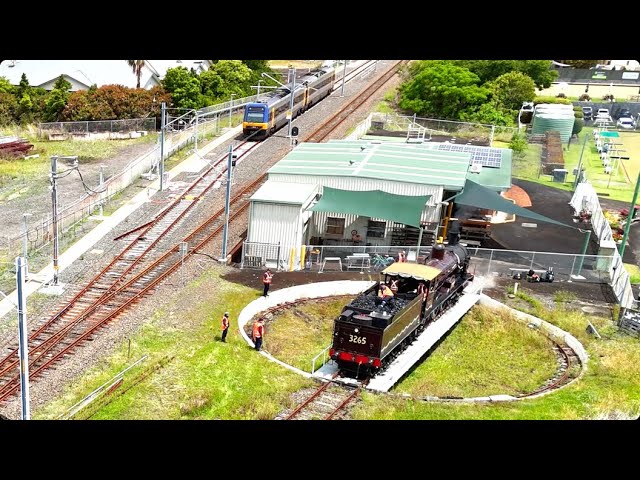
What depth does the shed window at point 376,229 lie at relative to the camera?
33.4 metres

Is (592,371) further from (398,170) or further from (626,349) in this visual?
(398,170)

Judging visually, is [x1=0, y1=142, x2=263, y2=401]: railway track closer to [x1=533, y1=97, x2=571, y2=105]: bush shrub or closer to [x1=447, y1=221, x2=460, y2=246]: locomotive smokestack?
[x1=447, y1=221, x2=460, y2=246]: locomotive smokestack

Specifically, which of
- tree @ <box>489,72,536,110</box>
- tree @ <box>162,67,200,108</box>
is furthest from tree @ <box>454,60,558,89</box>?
tree @ <box>162,67,200,108</box>

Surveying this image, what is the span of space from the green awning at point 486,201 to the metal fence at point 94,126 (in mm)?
29517

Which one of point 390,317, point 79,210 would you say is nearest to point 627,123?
point 79,210

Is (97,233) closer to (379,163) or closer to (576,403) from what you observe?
(379,163)

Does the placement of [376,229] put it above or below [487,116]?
below

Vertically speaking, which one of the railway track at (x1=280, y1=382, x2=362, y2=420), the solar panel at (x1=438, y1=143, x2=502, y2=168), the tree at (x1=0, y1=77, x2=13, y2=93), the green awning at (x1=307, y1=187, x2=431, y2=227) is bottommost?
the railway track at (x1=280, y1=382, x2=362, y2=420)

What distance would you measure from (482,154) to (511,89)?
25.0 metres

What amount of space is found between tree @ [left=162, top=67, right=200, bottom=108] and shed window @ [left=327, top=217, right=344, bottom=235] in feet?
96.7

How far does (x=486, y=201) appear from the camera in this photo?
3300cm

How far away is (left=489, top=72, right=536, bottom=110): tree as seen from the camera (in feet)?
213
